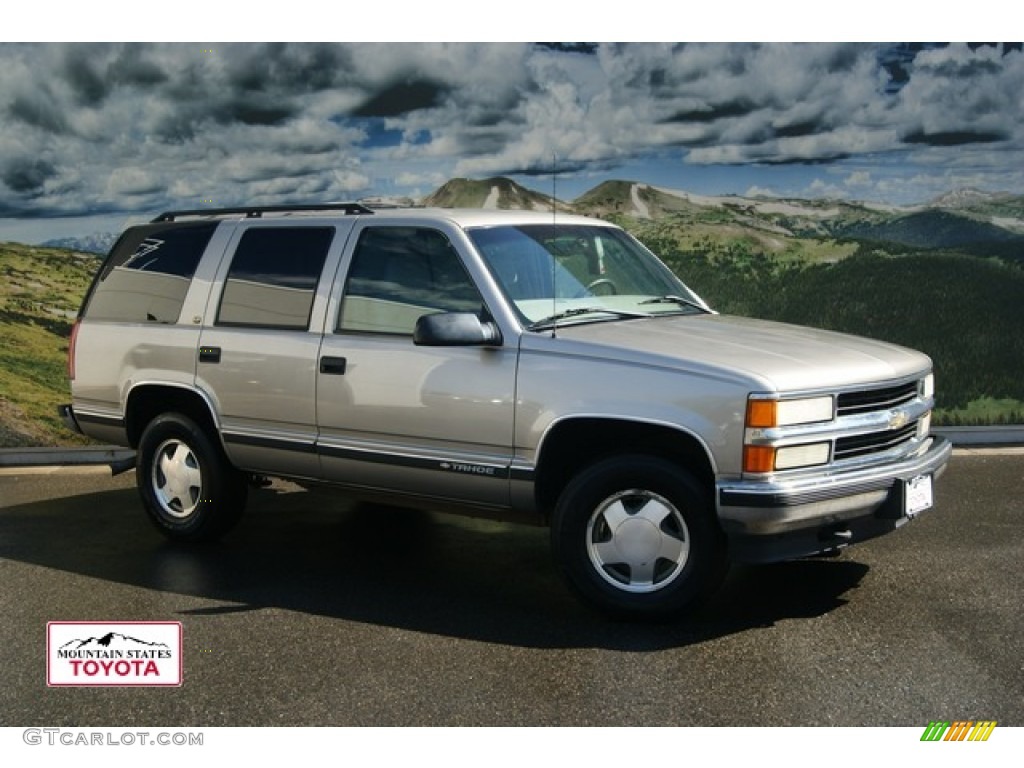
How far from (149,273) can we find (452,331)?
8.26 ft

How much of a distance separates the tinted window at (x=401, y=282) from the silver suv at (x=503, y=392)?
12 mm

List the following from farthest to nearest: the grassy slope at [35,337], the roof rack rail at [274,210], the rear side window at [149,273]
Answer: the grassy slope at [35,337] < the rear side window at [149,273] < the roof rack rail at [274,210]

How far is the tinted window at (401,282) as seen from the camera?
6.14m

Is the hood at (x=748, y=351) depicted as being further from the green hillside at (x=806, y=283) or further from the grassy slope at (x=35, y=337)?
the grassy slope at (x=35, y=337)

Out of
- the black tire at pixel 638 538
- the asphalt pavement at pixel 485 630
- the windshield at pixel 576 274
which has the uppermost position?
the windshield at pixel 576 274

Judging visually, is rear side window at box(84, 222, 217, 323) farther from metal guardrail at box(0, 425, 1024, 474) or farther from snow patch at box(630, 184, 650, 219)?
snow patch at box(630, 184, 650, 219)

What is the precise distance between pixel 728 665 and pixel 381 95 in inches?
262

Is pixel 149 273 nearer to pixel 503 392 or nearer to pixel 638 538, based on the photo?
pixel 503 392

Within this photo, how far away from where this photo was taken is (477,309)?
601cm

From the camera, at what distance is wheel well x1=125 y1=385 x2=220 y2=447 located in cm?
712

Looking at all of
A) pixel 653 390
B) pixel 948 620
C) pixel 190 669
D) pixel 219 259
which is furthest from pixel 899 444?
pixel 219 259

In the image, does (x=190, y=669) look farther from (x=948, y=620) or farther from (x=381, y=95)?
(x=381, y=95)

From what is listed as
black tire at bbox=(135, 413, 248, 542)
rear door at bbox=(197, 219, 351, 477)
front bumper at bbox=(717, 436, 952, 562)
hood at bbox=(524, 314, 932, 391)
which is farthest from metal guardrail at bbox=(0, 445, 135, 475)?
front bumper at bbox=(717, 436, 952, 562)

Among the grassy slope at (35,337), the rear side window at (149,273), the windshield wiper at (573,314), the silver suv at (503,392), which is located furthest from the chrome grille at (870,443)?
the grassy slope at (35,337)
